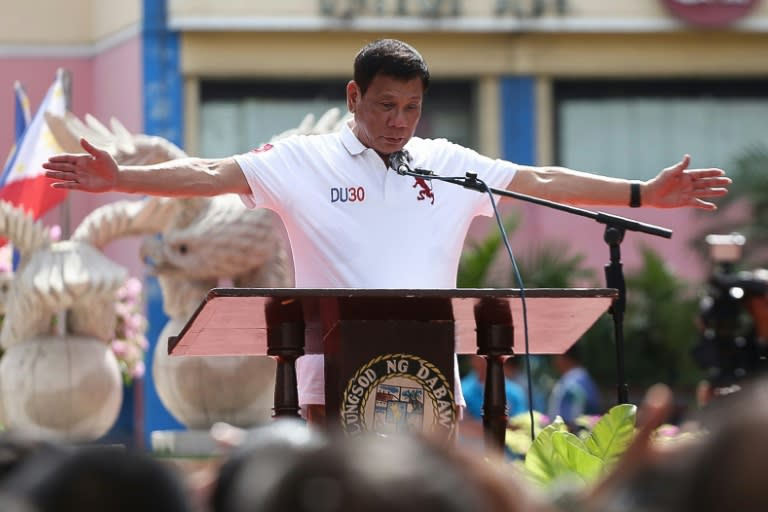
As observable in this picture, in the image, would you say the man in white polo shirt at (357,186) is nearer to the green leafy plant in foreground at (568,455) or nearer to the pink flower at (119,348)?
the green leafy plant in foreground at (568,455)

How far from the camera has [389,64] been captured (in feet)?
12.6

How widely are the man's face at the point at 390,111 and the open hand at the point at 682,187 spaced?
26.3 inches

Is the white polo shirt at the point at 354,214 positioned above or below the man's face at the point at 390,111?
below

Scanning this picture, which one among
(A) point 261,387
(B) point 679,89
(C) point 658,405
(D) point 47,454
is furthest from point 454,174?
(B) point 679,89

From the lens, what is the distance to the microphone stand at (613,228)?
364 centimetres

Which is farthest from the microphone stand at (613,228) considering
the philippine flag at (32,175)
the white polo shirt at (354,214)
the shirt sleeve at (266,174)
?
the philippine flag at (32,175)

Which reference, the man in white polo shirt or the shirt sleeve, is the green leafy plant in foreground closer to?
the man in white polo shirt

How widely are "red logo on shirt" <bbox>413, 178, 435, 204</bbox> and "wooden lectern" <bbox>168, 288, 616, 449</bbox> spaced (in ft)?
1.37

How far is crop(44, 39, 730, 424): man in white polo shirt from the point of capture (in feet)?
12.2

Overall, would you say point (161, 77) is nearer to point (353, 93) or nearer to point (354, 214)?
point (353, 93)

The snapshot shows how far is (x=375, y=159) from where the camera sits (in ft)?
12.7

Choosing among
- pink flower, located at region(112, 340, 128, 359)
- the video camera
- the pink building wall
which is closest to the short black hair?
the video camera

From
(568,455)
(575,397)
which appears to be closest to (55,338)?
(575,397)

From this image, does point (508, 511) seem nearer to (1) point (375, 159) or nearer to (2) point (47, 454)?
(2) point (47, 454)
